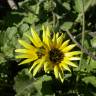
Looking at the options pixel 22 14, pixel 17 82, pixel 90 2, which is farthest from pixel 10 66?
pixel 90 2

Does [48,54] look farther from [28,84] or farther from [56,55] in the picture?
[28,84]

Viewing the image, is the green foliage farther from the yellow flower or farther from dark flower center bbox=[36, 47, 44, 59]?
dark flower center bbox=[36, 47, 44, 59]

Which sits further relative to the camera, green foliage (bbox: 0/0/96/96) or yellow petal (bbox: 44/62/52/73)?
green foliage (bbox: 0/0/96/96)

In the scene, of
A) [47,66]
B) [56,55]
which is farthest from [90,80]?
[47,66]

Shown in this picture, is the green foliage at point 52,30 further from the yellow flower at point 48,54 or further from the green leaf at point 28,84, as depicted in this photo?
the yellow flower at point 48,54

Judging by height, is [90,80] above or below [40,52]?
below

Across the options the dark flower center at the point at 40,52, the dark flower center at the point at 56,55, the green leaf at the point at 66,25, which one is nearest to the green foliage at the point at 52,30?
the green leaf at the point at 66,25

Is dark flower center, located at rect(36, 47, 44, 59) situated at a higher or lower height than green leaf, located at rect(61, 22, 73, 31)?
lower

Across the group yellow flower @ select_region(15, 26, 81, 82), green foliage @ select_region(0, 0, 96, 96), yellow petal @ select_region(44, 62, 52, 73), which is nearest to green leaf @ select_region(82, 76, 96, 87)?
green foliage @ select_region(0, 0, 96, 96)

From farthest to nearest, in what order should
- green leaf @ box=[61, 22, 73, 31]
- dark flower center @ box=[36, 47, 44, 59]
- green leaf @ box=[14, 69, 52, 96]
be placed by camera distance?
green leaf @ box=[61, 22, 73, 31]
green leaf @ box=[14, 69, 52, 96]
dark flower center @ box=[36, 47, 44, 59]
